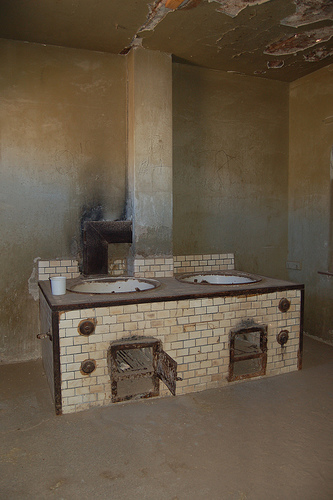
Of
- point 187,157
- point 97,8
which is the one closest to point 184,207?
point 187,157

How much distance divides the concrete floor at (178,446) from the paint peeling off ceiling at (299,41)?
3029 mm

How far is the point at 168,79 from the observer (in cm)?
373

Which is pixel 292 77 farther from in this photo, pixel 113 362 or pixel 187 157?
pixel 113 362

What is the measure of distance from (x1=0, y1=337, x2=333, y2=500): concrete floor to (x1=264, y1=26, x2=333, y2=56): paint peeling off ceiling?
3.03 meters

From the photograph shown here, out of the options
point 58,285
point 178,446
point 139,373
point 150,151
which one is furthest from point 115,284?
point 178,446

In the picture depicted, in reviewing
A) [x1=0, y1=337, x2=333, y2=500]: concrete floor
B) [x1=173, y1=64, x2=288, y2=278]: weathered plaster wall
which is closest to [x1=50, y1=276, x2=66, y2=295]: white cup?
[x1=0, y1=337, x2=333, y2=500]: concrete floor

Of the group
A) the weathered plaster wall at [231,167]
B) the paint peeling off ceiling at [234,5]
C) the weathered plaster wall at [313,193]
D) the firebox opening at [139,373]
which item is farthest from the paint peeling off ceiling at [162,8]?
the firebox opening at [139,373]

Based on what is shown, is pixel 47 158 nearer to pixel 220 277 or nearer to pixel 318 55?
pixel 220 277

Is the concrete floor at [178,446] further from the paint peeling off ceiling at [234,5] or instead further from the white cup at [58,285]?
the paint peeling off ceiling at [234,5]

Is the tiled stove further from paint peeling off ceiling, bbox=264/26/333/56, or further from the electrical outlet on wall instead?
paint peeling off ceiling, bbox=264/26/333/56

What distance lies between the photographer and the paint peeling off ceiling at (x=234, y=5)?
9.20 ft

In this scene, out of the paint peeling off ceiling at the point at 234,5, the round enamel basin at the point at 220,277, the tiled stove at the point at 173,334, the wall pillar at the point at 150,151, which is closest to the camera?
the tiled stove at the point at 173,334

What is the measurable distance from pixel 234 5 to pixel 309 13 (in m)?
0.63

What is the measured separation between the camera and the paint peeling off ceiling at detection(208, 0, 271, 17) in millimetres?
2805
